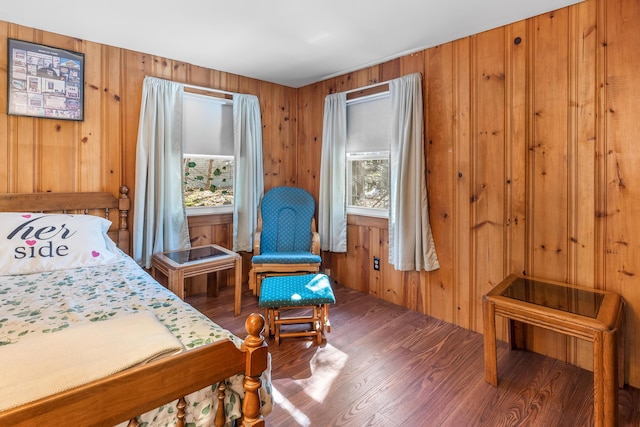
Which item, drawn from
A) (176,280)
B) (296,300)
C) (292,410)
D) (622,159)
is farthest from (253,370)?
(622,159)

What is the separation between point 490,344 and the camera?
1.99 metres

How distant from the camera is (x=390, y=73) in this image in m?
3.11

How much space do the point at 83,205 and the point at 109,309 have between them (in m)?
1.56

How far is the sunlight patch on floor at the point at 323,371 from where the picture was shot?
1.92 m

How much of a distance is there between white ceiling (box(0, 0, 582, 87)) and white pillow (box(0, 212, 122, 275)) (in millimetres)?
1417

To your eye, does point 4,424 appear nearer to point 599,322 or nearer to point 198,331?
point 198,331

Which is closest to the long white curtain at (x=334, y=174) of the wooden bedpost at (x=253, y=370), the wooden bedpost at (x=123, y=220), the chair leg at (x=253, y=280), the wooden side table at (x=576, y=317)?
the chair leg at (x=253, y=280)

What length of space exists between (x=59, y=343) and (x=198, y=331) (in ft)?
1.39

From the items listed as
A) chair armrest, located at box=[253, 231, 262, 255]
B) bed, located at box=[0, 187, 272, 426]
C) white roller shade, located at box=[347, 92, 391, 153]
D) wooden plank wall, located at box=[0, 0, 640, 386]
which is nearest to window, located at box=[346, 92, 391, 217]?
white roller shade, located at box=[347, 92, 391, 153]

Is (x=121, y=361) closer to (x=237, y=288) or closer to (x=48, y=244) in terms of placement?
(x=48, y=244)

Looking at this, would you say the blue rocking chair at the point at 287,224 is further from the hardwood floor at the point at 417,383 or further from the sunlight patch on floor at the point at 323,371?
the sunlight patch on floor at the point at 323,371

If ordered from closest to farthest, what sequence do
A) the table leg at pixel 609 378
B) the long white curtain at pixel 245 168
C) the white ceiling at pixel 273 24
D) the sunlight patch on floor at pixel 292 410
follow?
the table leg at pixel 609 378 < the sunlight patch on floor at pixel 292 410 < the white ceiling at pixel 273 24 < the long white curtain at pixel 245 168

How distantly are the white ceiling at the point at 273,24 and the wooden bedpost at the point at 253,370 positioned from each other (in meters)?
2.02

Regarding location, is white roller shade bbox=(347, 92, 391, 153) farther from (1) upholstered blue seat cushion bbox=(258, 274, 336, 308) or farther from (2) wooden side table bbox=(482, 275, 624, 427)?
(2) wooden side table bbox=(482, 275, 624, 427)
